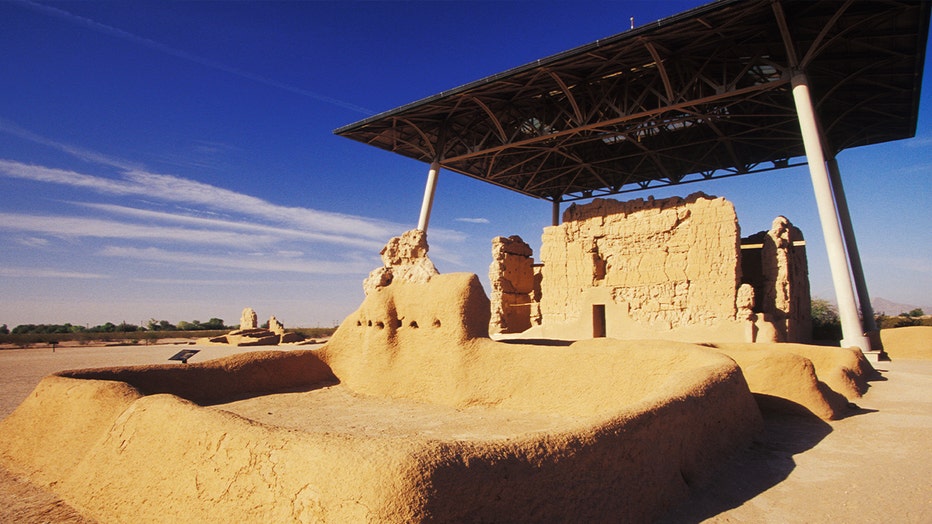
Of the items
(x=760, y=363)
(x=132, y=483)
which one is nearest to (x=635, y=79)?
(x=760, y=363)

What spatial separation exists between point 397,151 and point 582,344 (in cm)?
1812

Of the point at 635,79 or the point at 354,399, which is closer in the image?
the point at 354,399

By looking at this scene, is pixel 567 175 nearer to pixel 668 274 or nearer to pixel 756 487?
pixel 668 274

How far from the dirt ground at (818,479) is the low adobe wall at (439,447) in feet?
0.67

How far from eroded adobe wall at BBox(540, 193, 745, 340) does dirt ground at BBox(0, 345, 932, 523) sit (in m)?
8.12

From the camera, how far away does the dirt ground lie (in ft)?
13.9

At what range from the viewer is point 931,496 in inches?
178

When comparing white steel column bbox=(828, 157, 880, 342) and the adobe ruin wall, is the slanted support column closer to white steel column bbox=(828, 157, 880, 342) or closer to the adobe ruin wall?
white steel column bbox=(828, 157, 880, 342)

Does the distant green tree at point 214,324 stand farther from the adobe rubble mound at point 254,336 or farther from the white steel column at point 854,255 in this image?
the white steel column at point 854,255

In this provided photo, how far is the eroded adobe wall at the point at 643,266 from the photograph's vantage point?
15852mm

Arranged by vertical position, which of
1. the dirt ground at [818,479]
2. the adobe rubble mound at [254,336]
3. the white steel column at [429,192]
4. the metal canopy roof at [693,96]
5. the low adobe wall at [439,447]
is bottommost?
the dirt ground at [818,479]

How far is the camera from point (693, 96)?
20891mm

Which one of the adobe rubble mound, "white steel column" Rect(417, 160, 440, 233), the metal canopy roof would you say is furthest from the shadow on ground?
the adobe rubble mound

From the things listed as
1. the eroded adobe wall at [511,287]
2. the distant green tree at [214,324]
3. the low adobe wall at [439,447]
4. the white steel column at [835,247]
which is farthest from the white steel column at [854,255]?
the distant green tree at [214,324]
